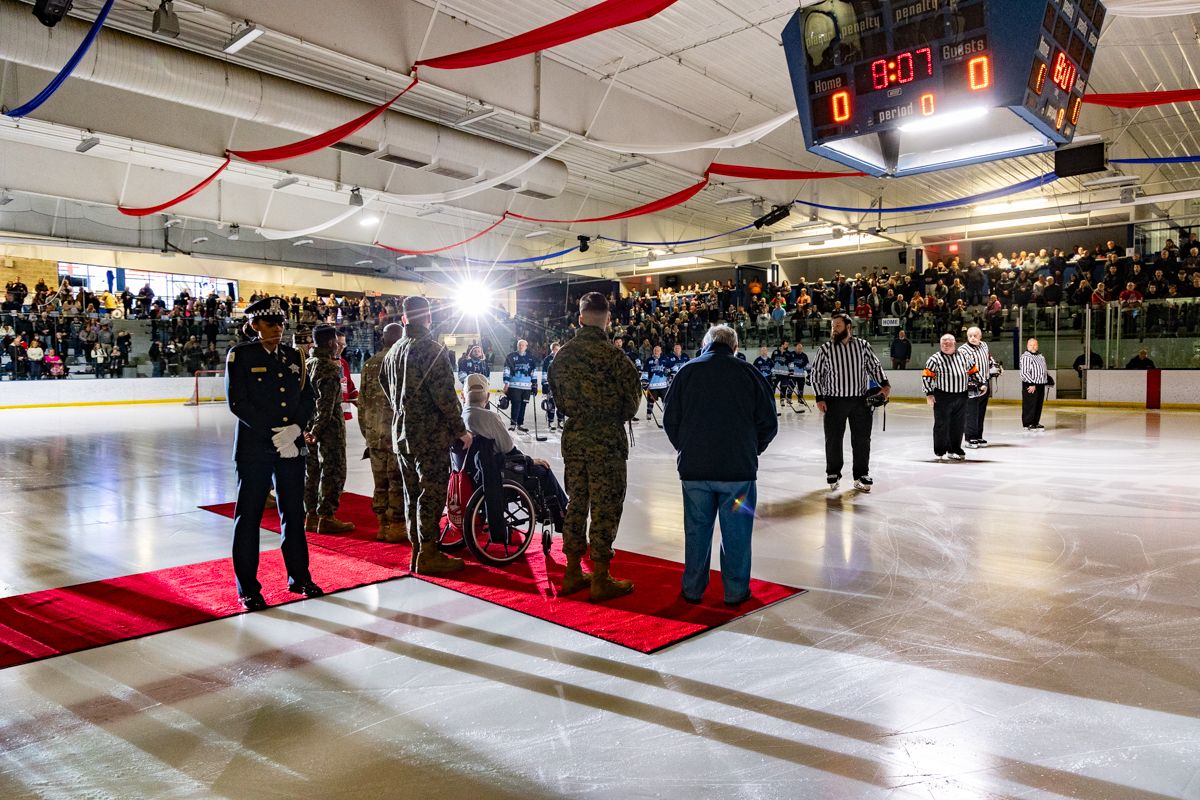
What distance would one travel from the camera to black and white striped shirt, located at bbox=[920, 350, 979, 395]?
27.3 feet

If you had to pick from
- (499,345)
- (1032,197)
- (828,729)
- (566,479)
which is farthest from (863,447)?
(499,345)

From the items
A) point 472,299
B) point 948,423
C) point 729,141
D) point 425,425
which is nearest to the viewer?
point 425,425

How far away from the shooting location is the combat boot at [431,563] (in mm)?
4344

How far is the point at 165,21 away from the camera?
6.91m

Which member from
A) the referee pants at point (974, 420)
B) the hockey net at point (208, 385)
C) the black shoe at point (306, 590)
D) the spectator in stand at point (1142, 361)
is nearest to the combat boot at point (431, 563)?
the black shoe at point (306, 590)

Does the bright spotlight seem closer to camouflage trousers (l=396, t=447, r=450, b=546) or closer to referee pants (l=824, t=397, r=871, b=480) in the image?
referee pants (l=824, t=397, r=871, b=480)

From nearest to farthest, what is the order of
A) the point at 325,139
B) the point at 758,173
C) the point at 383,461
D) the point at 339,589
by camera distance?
the point at 339,589
the point at 383,461
the point at 325,139
the point at 758,173

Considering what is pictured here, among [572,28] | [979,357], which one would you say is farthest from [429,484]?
[979,357]

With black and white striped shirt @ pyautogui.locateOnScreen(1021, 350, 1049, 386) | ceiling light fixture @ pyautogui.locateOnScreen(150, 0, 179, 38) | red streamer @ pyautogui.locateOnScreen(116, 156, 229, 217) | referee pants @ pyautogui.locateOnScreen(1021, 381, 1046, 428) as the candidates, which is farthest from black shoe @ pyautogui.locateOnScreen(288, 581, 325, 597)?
referee pants @ pyautogui.locateOnScreen(1021, 381, 1046, 428)

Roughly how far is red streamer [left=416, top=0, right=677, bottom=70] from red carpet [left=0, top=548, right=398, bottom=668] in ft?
12.7

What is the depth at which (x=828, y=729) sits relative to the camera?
2.52m

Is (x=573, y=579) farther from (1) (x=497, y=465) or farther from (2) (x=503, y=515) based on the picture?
(1) (x=497, y=465)

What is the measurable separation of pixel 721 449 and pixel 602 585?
93 cm

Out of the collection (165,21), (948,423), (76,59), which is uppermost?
(165,21)
